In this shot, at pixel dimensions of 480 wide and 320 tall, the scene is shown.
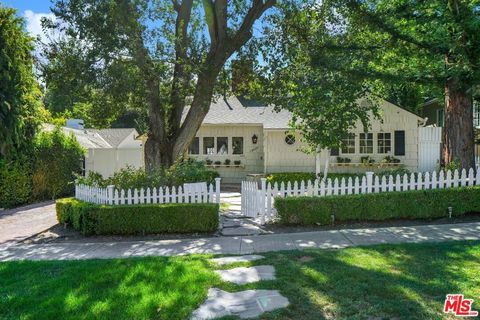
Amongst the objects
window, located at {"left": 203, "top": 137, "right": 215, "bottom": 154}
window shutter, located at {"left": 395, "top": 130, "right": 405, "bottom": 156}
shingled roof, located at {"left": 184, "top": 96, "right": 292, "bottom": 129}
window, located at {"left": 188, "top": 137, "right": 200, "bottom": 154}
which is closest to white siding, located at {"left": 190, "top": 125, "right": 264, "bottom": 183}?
shingled roof, located at {"left": 184, "top": 96, "right": 292, "bottom": 129}

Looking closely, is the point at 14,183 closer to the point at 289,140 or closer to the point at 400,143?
the point at 289,140

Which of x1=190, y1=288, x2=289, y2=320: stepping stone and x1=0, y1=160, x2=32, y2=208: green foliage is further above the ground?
x1=0, y1=160, x2=32, y2=208: green foliage

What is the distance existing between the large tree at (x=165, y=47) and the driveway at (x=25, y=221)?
326 cm

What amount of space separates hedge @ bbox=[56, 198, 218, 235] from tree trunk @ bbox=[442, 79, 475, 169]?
6.94 meters

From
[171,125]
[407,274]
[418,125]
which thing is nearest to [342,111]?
[171,125]

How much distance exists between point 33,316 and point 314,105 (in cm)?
852

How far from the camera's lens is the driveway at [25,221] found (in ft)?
28.2

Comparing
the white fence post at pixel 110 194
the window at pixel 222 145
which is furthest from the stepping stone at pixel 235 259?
the window at pixel 222 145

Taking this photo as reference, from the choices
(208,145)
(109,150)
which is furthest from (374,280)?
(109,150)

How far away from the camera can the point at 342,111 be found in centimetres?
1088

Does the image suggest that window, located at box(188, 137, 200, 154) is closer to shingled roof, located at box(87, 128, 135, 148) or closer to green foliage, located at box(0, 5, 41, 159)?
green foliage, located at box(0, 5, 41, 159)

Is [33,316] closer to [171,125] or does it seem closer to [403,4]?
[171,125]

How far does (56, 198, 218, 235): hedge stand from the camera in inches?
321

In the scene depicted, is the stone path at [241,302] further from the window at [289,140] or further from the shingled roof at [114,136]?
the shingled roof at [114,136]
